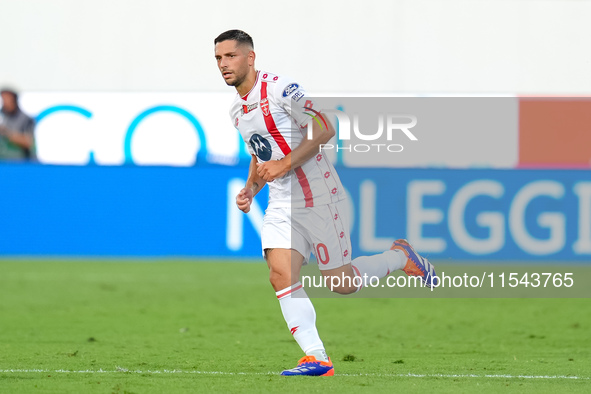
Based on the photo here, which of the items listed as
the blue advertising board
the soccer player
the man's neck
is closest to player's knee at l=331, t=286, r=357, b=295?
the soccer player

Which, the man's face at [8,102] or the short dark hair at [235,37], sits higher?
the man's face at [8,102]

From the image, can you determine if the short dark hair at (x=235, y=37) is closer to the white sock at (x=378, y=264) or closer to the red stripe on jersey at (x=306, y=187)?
the red stripe on jersey at (x=306, y=187)

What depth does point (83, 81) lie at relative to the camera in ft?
49.8

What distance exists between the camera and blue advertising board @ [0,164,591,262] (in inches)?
457

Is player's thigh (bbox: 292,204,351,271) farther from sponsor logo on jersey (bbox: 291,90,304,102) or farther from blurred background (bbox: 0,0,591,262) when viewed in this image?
blurred background (bbox: 0,0,591,262)

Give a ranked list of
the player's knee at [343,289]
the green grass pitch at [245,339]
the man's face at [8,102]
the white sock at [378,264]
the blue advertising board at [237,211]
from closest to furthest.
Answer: the green grass pitch at [245,339]
the player's knee at [343,289]
the white sock at [378,264]
the blue advertising board at [237,211]
the man's face at [8,102]

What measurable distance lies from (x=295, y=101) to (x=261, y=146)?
34cm

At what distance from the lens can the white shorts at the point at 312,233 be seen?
555cm

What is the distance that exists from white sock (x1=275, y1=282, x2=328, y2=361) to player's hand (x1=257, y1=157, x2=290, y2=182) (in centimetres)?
60

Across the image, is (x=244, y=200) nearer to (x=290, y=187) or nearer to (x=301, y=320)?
(x=290, y=187)

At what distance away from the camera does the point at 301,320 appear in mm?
5480

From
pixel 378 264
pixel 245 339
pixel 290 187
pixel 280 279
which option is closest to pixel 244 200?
pixel 290 187

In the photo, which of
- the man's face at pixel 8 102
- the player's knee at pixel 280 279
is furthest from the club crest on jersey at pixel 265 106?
the man's face at pixel 8 102

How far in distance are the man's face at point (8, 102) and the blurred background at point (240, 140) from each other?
0.36m
